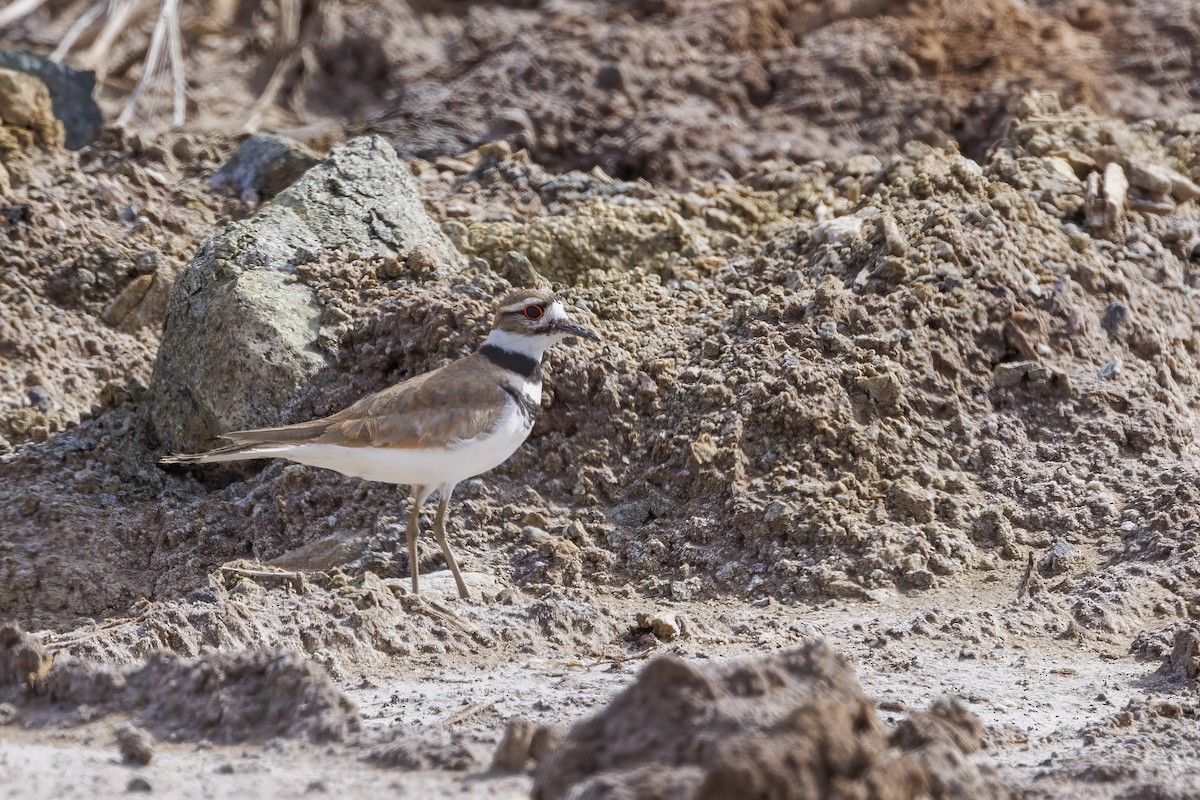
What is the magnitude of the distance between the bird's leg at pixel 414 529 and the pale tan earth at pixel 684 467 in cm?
20

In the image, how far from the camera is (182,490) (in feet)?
23.8

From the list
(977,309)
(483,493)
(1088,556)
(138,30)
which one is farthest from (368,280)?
(138,30)

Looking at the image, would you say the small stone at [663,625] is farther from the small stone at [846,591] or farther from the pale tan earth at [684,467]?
the small stone at [846,591]

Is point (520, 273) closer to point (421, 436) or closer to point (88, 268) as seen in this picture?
point (421, 436)

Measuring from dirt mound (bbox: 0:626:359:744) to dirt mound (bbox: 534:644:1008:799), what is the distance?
2.98 feet

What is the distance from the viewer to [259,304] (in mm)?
7102

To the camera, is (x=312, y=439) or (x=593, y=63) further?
(x=593, y=63)

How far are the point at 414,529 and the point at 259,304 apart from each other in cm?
165

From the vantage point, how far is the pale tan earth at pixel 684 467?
13.6 ft

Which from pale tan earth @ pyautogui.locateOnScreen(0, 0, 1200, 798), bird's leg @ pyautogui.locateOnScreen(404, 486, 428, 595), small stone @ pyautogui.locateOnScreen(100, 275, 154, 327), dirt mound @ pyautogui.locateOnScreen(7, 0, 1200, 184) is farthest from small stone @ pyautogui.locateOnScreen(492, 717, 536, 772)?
dirt mound @ pyautogui.locateOnScreen(7, 0, 1200, 184)

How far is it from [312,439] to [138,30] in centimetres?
922

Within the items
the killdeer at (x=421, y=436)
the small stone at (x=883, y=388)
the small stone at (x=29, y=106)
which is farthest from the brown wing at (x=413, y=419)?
the small stone at (x=29, y=106)

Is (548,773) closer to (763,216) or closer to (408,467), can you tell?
(408,467)

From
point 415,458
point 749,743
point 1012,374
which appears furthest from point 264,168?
point 749,743
